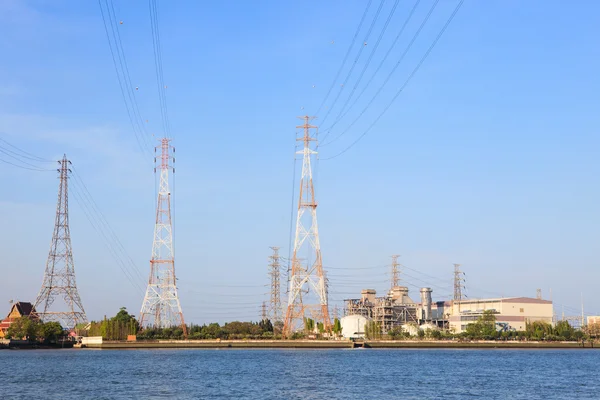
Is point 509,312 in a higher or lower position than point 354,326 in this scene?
higher

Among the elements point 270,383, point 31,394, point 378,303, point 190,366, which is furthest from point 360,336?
point 31,394

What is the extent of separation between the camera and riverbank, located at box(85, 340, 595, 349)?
312 feet

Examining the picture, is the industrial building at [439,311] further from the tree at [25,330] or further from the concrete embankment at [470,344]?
the tree at [25,330]

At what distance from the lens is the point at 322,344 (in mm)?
94438

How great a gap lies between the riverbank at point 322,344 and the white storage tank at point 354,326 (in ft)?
29.8

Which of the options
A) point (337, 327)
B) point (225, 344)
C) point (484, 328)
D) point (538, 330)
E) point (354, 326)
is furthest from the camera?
point (337, 327)

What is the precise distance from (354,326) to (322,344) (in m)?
26.0

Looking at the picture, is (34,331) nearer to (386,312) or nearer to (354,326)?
(354,326)

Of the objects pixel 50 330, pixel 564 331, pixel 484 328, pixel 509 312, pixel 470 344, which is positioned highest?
pixel 509 312

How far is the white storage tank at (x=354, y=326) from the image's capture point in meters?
119

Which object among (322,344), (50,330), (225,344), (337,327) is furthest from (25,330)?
(337,327)

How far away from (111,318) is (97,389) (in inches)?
2869

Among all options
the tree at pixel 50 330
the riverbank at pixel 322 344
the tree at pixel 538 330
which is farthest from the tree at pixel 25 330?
the tree at pixel 538 330

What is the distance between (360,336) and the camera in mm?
117438
